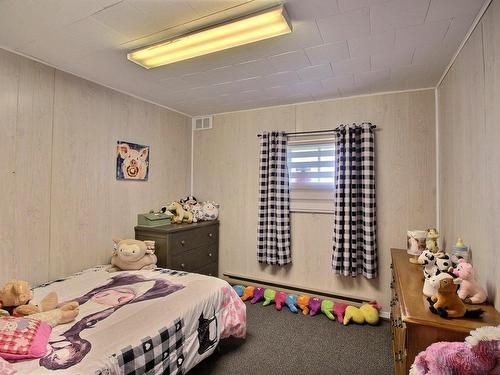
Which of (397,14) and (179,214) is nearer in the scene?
(397,14)

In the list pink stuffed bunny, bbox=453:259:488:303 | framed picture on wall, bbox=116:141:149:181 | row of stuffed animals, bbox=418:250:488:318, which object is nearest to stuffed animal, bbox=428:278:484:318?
row of stuffed animals, bbox=418:250:488:318

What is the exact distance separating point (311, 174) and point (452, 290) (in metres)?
2.00

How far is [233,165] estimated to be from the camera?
3.54 meters

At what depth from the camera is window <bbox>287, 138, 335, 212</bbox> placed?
3.01 meters

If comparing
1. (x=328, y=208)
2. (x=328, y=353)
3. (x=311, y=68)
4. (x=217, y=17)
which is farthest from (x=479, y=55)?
(x=328, y=353)

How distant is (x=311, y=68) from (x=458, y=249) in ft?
5.57

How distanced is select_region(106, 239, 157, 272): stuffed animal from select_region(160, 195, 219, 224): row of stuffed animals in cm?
71

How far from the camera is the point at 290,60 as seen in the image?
208 cm

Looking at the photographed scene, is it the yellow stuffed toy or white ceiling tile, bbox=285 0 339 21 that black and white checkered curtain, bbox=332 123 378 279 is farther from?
white ceiling tile, bbox=285 0 339 21

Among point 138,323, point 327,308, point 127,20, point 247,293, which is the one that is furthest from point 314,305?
point 127,20

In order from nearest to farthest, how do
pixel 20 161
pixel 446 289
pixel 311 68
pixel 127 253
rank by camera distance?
pixel 446 289
pixel 20 161
pixel 311 68
pixel 127 253

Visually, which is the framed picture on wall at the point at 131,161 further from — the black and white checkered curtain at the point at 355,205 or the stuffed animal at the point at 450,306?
the stuffed animal at the point at 450,306

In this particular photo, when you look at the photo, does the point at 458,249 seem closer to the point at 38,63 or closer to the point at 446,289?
the point at 446,289

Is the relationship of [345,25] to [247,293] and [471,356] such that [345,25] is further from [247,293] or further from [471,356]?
[247,293]
